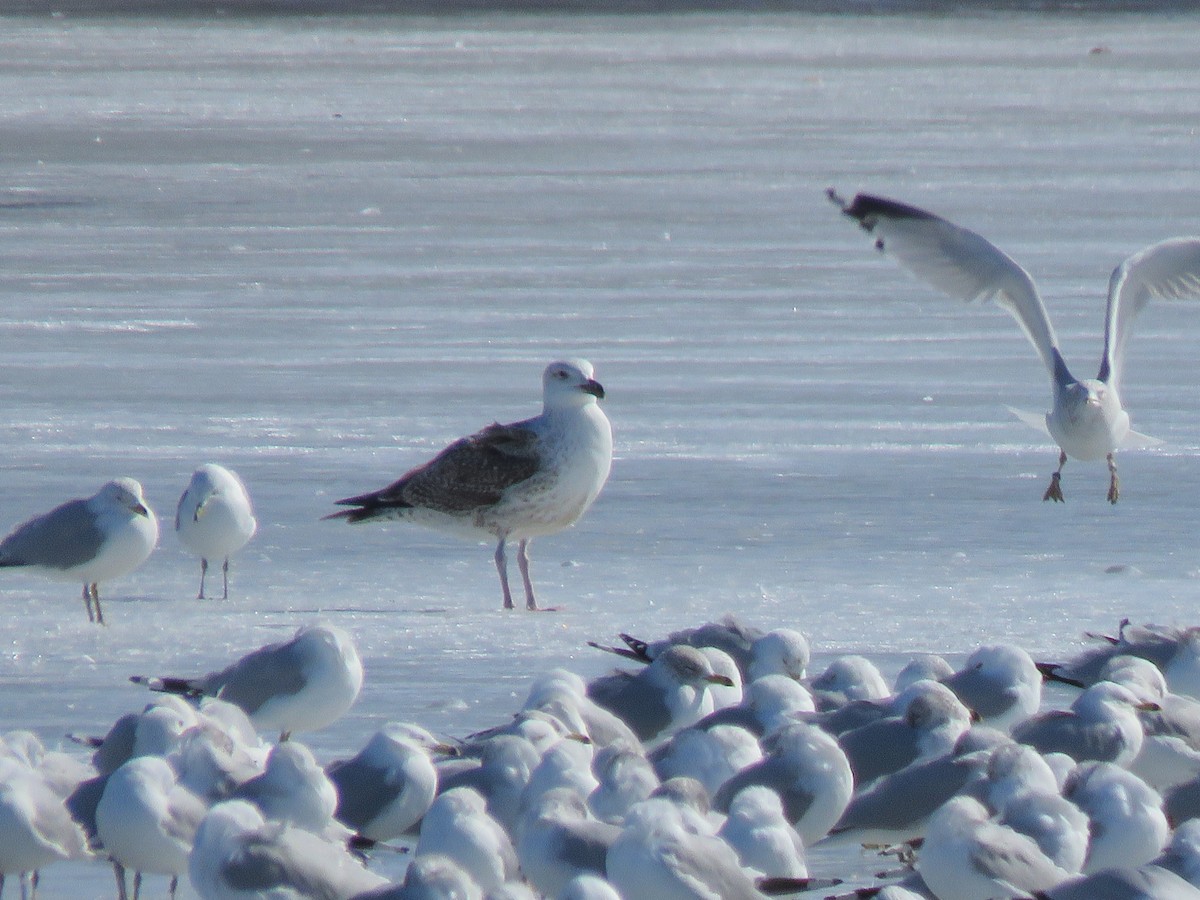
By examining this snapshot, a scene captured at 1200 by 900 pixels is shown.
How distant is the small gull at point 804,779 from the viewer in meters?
4.99

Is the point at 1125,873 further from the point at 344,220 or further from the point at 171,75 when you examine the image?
the point at 171,75

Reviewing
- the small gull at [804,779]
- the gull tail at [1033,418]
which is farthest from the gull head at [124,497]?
the gull tail at [1033,418]

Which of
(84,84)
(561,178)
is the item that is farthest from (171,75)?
(561,178)

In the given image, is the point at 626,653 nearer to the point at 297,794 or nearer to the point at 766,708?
the point at 766,708

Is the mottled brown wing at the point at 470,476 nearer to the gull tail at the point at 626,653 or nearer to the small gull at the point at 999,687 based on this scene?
the gull tail at the point at 626,653

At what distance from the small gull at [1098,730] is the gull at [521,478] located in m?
2.77

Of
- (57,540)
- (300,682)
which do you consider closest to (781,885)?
(300,682)

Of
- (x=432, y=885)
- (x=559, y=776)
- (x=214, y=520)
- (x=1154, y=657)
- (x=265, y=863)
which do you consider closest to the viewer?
(x=432, y=885)

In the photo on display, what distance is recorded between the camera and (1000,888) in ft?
14.0

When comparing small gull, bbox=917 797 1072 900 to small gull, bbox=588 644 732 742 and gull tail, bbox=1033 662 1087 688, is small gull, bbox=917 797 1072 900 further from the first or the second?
gull tail, bbox=1033 662 1087 688

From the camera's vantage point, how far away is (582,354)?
12.0m

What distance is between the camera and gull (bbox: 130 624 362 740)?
5754 millimetres

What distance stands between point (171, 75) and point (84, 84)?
57.3 inches

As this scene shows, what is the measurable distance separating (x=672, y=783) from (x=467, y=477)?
3469 mm
